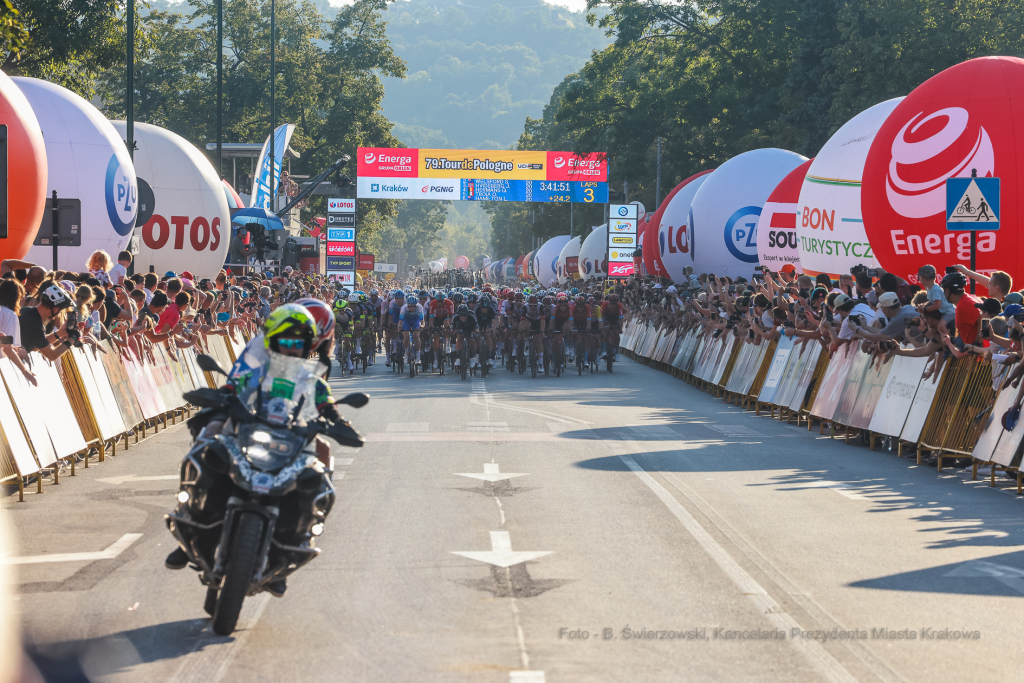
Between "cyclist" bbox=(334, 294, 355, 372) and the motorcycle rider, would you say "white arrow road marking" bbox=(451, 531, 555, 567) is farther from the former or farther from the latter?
"cyclist" bbox=(334, 294, 355, 372)

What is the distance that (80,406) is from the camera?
12797 millimetres

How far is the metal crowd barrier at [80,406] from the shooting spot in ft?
34.9

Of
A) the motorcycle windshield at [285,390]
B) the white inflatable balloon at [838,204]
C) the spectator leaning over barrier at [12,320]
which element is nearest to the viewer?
the motorcycle windshield at [285,390]

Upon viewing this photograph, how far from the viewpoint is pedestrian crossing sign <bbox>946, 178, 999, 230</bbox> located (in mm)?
15406

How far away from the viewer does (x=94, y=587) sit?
7484mm

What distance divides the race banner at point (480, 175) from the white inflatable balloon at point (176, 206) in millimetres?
28850

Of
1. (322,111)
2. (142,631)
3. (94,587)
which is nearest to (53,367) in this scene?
(94,587)

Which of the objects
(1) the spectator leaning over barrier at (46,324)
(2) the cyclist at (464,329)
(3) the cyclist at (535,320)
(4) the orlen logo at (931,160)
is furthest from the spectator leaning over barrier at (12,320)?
(3) the cyclist at (535,320)

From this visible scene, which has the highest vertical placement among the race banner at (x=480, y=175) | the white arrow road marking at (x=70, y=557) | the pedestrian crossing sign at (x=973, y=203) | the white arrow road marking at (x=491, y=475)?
the race banner at (x=480, y=175)

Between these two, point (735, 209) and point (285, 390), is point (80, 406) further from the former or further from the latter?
point (735, 209)

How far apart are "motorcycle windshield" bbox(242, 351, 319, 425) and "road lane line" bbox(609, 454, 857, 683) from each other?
2.68 metres

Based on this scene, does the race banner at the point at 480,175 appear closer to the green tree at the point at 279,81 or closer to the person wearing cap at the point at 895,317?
the green tree at the point at 279,81

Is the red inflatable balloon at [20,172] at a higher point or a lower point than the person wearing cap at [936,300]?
higher

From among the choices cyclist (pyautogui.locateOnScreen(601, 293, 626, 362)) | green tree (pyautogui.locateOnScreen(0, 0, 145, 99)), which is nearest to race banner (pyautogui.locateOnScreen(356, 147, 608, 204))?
green tree (pyautogui.locateOnScreen(0, 0, 145, 99))
